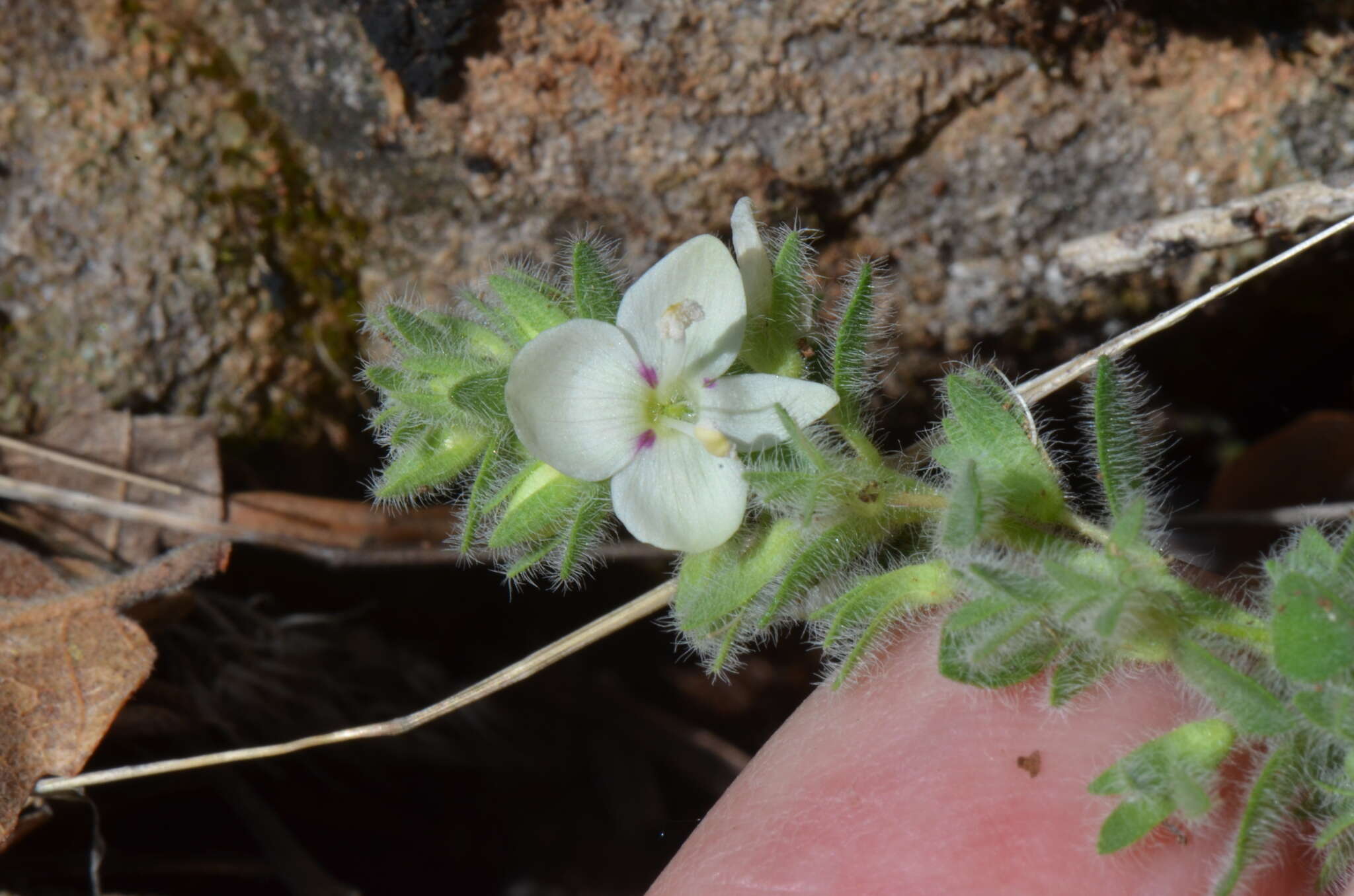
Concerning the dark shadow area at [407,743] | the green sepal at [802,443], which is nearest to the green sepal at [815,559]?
the green sepal at [802,443]

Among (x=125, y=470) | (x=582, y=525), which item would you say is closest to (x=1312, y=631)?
(x=582, y=525)

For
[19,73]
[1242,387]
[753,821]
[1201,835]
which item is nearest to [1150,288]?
[1242,387]

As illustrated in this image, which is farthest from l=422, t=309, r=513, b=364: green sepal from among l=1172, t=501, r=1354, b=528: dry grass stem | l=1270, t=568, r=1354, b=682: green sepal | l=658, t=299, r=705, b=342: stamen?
l=1172, t=501, r=1354, b=528: dry grass stem

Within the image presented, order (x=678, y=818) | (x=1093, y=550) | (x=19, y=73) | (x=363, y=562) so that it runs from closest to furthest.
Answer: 1. (x=1093, y=550)
2. (x=19, y=73)
3. (x=363, y=562)
4. (x=678, y=818)

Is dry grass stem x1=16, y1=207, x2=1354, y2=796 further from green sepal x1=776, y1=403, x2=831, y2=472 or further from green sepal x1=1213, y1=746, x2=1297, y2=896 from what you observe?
green sepal x1=1213, y1=746, x2=1297, y2=896

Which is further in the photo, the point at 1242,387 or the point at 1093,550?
the point at 1242,387

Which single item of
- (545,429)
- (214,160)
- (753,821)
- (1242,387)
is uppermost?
(214,160)

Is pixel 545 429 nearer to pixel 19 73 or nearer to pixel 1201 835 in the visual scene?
pixel 1201 835
